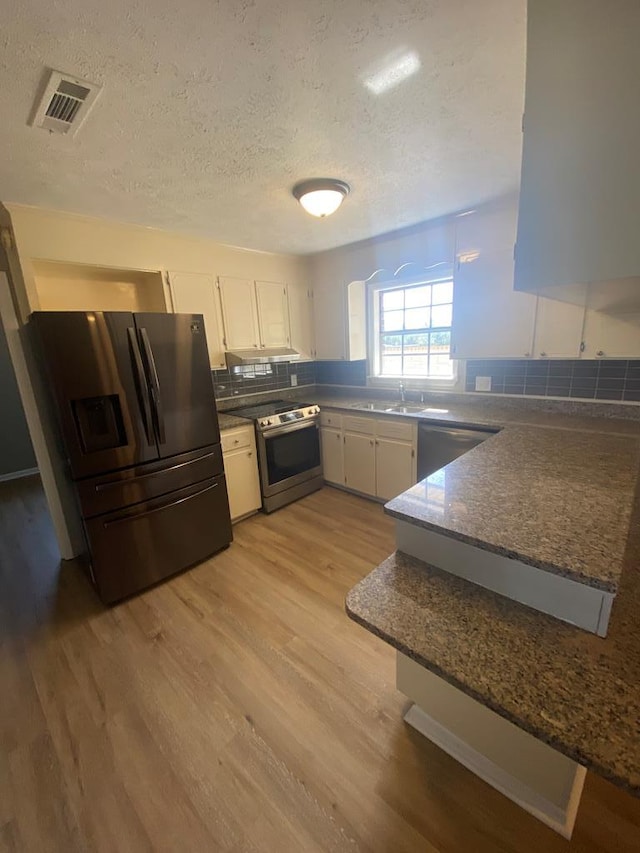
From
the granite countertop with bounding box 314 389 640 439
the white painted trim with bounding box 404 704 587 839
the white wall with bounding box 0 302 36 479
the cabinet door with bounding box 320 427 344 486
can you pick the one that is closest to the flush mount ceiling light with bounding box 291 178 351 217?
the granite countertop with bounding box 314 389 640 439

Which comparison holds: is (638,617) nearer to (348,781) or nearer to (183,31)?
(348,781)

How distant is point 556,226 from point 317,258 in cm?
321

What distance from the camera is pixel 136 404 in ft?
7.02

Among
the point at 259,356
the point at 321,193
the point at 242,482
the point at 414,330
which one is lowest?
the point at 242,482

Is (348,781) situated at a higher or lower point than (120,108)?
lower

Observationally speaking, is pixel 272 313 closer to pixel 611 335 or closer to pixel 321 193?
pixel 321 193

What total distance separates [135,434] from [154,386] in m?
0.32

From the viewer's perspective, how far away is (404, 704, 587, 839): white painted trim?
1102 mm

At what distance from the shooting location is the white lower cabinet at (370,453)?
117 inches

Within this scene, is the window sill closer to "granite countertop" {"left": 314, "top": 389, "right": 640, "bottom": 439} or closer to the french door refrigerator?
"granite countertop" {"left": 314, "top": 389, "right": 640, "bottom": 439}

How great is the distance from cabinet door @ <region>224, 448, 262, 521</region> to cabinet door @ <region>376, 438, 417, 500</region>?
114cm

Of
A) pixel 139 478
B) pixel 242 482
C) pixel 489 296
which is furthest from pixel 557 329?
pixel 139 478

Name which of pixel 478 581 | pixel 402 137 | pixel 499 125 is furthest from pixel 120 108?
pixel 478 581

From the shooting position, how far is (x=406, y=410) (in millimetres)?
3090
